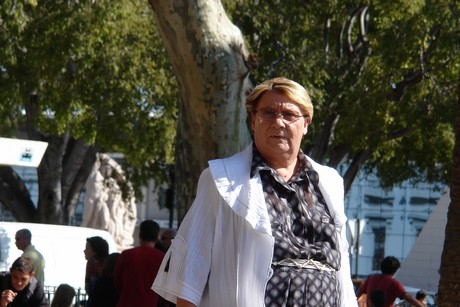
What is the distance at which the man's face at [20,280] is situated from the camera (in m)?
10.5

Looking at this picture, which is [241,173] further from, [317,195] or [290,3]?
[290,3]

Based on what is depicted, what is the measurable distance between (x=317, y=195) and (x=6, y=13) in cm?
1598

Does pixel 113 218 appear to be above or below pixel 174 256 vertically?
above

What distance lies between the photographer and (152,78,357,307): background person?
4305mm

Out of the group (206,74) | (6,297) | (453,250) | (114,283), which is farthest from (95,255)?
(453,250)

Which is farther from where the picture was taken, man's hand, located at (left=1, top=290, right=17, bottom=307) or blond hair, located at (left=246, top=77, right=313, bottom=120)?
man's hand, located at (left=1, top=290, right=17, bottom=307)

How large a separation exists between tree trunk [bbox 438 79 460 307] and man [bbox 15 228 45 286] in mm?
4115

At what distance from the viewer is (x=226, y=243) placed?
437 centimetres

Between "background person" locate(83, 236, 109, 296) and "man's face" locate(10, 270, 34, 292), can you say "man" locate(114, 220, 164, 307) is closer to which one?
"man's face" locate(10, 270, 34, 292)

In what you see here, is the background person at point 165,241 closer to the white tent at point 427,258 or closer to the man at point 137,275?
the man at point 137,275

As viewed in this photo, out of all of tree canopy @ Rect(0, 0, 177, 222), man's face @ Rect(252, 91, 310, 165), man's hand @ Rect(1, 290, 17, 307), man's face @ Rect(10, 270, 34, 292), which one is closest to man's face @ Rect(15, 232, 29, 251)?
man's face @ Rect(10, 270, 34, 292)

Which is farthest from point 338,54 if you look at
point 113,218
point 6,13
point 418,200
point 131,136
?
point 418,200

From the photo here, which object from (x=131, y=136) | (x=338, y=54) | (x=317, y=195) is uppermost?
(x=338, y=54)

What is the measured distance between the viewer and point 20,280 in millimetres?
10477
